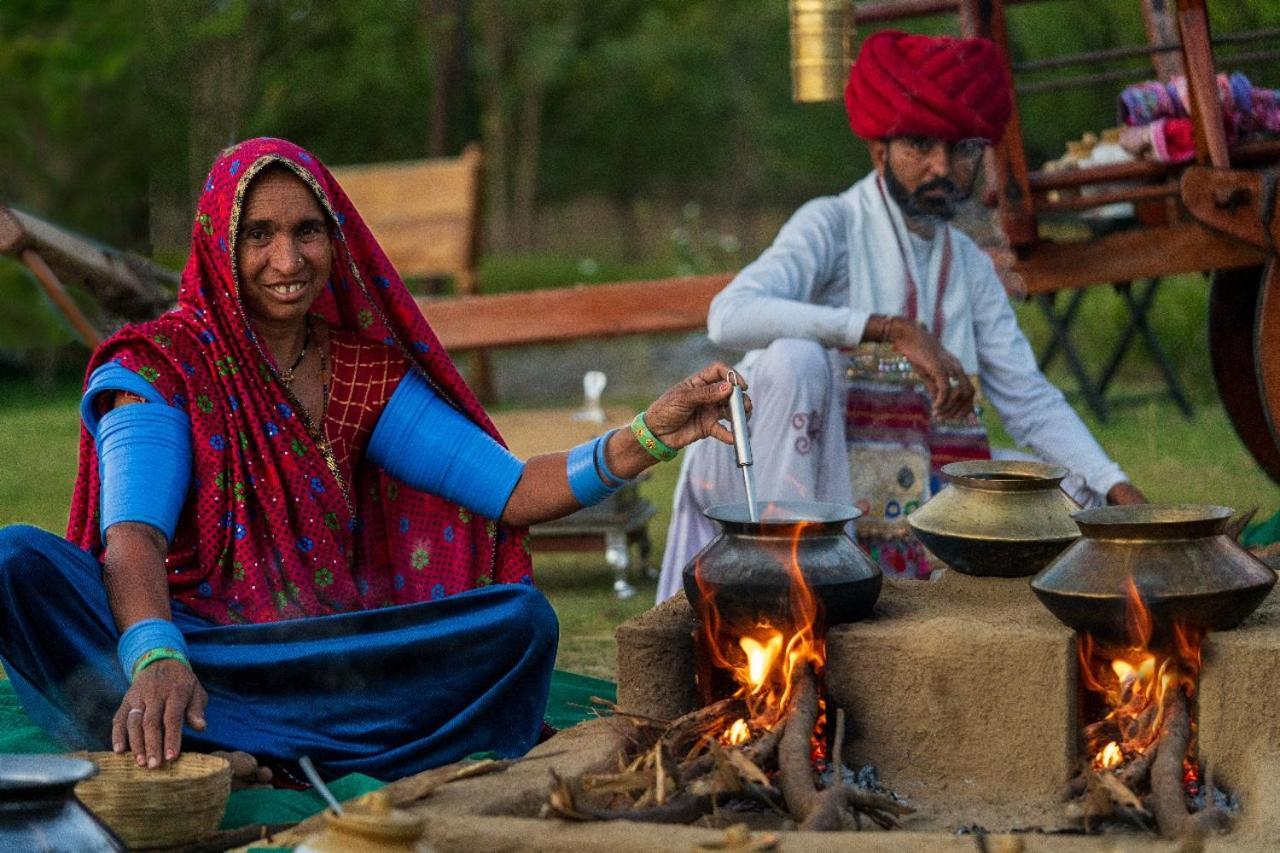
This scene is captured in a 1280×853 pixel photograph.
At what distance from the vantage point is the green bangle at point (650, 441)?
329 cm

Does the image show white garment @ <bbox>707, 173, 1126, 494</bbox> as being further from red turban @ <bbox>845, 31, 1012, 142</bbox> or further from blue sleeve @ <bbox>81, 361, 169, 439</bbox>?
blue sleeve @ <bbox>81, 361, 169, 439</bbox>

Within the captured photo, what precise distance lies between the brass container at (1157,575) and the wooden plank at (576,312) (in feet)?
13.2

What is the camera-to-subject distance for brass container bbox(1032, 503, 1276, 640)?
2816 mm

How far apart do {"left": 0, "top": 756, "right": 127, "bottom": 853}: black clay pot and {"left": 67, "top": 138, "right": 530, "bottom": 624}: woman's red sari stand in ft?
3.34

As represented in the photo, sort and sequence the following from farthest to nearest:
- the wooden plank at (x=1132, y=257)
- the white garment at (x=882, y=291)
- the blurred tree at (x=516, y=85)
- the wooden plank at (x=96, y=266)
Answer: the blurred tree at (x=516, y=85)
the wooden plank at (x=1132, y=257)
the wooden plank at (x=96, y=266)
the white garment at (x=882, y=291)

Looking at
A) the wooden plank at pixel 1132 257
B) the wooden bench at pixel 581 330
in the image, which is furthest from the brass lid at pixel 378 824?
the wooden plank at pixel 1132 257

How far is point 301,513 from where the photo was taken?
3357 mm

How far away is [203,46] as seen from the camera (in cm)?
1015

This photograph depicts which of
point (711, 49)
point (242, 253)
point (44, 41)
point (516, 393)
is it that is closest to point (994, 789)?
point (242, 253)

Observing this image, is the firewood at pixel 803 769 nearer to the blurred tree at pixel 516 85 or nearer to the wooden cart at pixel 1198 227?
the wooden cart at pixel 1198 227

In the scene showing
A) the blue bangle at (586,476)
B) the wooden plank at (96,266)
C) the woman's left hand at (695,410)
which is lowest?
the blue bangle at (586,476)

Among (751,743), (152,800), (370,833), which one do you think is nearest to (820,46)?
(751,743)

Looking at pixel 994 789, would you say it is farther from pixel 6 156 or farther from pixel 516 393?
pixel 516 393

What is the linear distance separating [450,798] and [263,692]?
0.78 m
